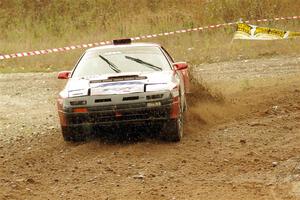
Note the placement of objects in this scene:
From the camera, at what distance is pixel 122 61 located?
1057cm

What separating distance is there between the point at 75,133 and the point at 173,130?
1411 mm

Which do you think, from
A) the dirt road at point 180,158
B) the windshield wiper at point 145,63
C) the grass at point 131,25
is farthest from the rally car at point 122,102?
the grass at point 131,25

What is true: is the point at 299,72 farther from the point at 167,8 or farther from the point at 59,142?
the point at 167,8

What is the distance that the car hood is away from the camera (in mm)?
9250

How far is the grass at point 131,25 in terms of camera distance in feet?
77.7

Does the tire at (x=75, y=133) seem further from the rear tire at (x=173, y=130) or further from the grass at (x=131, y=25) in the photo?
the grass at (x=131, y=25)

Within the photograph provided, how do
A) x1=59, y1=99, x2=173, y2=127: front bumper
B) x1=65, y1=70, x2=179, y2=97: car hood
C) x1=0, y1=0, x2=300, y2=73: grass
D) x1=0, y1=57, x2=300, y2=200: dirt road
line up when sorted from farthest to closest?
x1=0, y1=0, x2=300, y2=73: grass → x1=65, y1=70, x2=179, y2=97: car hood → x1=59, y1=99, x2=173, y2=127: front bumper → x1=0, y1=57, x2=300, y2=200: dirt road

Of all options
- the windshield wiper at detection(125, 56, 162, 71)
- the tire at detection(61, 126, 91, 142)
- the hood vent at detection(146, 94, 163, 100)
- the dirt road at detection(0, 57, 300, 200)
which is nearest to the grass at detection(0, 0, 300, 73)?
the dirt road at detection(0, 57, 300, 200)

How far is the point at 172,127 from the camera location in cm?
935

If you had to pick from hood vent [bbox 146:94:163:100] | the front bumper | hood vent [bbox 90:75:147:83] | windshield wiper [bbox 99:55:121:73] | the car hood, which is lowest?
the front bumper

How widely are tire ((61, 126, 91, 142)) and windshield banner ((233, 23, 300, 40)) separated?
14.6 meters

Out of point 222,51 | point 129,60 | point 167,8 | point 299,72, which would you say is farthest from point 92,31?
point 129,60

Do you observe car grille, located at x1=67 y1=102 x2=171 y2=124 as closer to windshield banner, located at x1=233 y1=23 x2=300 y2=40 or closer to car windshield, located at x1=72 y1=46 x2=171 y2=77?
car windshield, located at x1=72 y1=46 x2=171 y2=77

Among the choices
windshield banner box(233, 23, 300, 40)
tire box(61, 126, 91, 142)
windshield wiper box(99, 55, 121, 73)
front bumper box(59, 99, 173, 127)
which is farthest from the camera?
windshield banner box(233, 23, 300, 40)
